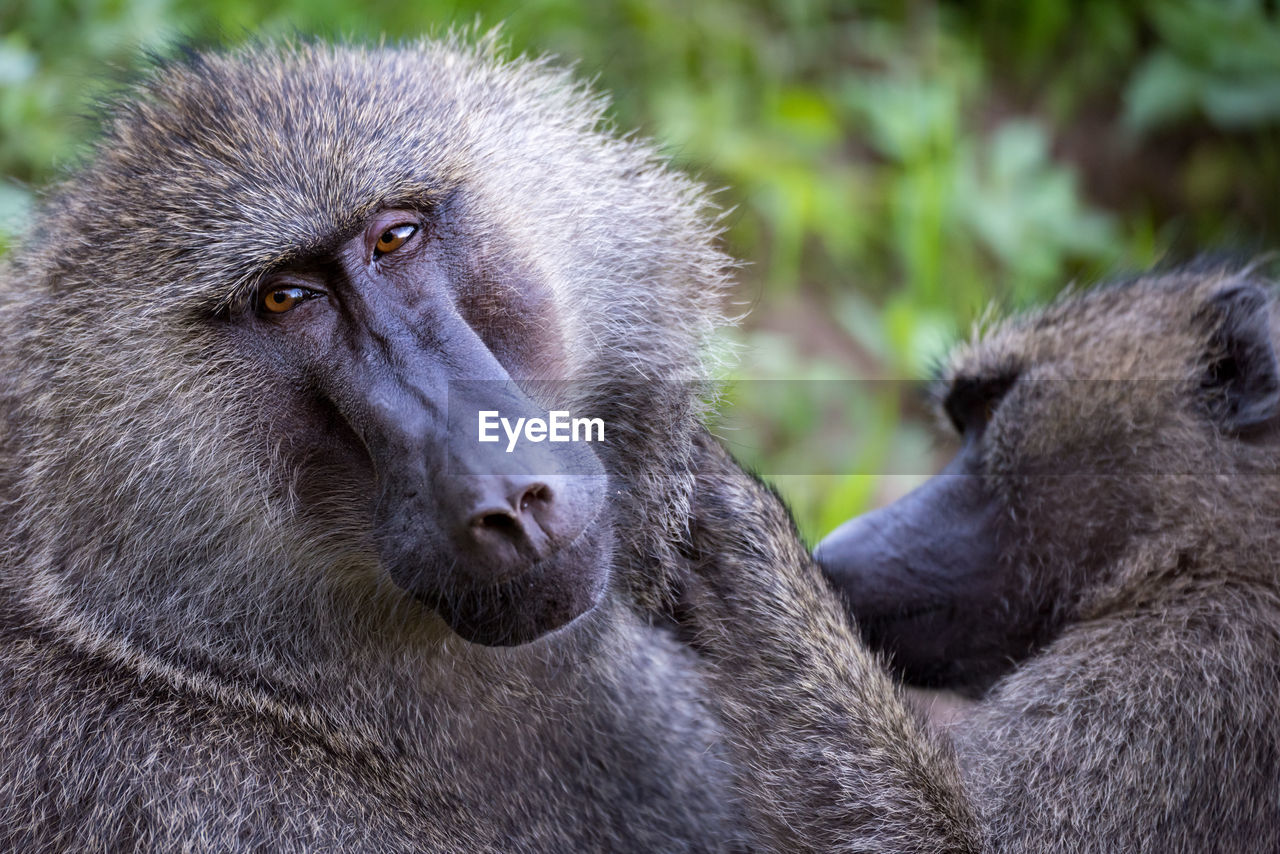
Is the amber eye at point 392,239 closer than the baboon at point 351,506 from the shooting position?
No

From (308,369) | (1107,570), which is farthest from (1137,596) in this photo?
(308,369)

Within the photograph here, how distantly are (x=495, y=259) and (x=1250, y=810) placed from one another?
179cm

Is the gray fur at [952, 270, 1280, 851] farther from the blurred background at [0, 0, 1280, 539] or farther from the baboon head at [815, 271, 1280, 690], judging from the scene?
the blurred background at [0, 0, 1280, 539]

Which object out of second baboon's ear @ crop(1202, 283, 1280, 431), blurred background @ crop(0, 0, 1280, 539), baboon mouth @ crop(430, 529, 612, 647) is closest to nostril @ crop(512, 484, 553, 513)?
baboon mouth @ crop(430, 529, 612, 647)

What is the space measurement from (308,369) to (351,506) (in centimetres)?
25

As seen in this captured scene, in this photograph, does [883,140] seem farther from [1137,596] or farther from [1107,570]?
[1137,596]

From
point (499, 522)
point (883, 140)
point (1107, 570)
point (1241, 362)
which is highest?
point (499, 522)

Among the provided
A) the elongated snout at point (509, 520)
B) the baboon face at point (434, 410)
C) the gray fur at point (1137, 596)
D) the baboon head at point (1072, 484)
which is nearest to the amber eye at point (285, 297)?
the baboon face at point (434, 410)

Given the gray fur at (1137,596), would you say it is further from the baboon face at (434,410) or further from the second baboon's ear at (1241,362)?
the baboon face at (434,410)

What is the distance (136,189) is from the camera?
94.6 inches

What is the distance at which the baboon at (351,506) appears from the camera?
7.24 ft

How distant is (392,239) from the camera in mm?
2371

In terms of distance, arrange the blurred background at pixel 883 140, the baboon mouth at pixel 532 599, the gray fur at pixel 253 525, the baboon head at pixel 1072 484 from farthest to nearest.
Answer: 1. the blurred background at pixel 883 140
2. the baboon head at pixel 1072 484
3. the gray fur at pixel 253 525
4. the baboon mouth at pixel 532 599

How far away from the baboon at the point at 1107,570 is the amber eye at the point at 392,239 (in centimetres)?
132
